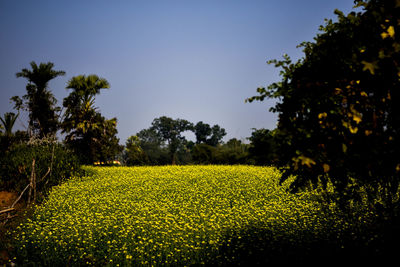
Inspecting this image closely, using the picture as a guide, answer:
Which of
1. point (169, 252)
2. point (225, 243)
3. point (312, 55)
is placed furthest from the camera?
point (225, 243)

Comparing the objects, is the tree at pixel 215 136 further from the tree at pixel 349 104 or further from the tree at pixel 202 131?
the tree at pixel 349 104

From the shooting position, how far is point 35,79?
31.3 metres

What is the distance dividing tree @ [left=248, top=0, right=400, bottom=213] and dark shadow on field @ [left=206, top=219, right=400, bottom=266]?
1.53 m

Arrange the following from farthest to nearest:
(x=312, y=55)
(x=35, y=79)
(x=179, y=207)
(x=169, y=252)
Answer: (x=35, y=79) < (x=179, y=207) < (x=169, y=252) < (x=312, y=55)

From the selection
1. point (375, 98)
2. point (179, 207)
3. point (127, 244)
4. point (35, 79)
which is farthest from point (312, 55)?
point (35, 79)

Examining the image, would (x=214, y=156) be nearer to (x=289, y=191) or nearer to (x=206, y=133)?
(x=289, y=191)

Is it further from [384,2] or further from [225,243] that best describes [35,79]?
[384,2]

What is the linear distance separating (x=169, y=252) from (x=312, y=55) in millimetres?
6017

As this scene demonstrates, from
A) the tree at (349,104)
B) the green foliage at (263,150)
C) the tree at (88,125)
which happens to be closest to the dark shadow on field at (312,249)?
the tree at (349,104)

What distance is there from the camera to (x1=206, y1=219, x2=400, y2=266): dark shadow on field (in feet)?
20.2

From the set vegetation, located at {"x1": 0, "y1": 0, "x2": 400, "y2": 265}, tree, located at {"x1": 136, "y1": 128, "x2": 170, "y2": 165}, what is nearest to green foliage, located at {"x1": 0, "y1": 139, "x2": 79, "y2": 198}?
vegetation, located at {"x1": 0, "y1": 0, "x2": 400, "y2": 265}

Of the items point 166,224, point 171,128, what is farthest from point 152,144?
point 166,224

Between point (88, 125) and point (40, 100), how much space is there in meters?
7.25

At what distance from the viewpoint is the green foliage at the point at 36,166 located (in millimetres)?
17195
